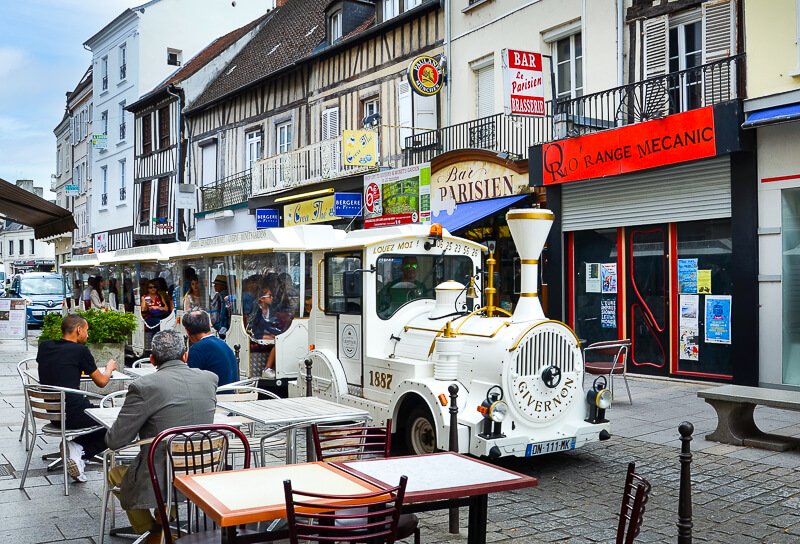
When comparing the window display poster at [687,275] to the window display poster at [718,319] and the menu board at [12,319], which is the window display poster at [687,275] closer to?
the window display poster at [718,319]

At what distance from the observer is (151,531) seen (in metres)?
4.44

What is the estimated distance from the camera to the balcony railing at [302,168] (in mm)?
19125

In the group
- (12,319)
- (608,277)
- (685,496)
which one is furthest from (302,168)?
(685,496)

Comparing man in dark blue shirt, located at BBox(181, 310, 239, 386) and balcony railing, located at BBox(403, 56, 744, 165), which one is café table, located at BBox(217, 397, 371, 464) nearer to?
man in dark blue shirt, located at BBox(181, 310, 239, 386)

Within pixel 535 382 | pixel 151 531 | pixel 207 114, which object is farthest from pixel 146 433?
pixel 207 114

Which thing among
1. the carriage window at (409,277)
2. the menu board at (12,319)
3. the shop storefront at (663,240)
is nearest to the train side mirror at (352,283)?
the carriage window at (409,277)

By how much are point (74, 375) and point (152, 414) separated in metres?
2.35

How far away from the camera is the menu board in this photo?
60.3 feet

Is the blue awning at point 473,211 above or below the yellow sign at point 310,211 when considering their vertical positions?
below

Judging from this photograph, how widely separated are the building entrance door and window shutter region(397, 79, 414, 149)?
646 cm

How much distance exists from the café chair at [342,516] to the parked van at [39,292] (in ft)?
86.0

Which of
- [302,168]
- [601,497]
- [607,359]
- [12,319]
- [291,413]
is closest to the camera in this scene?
[291,413]

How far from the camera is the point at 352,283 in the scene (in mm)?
7734

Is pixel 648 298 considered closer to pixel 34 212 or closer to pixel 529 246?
pixel 529 246
